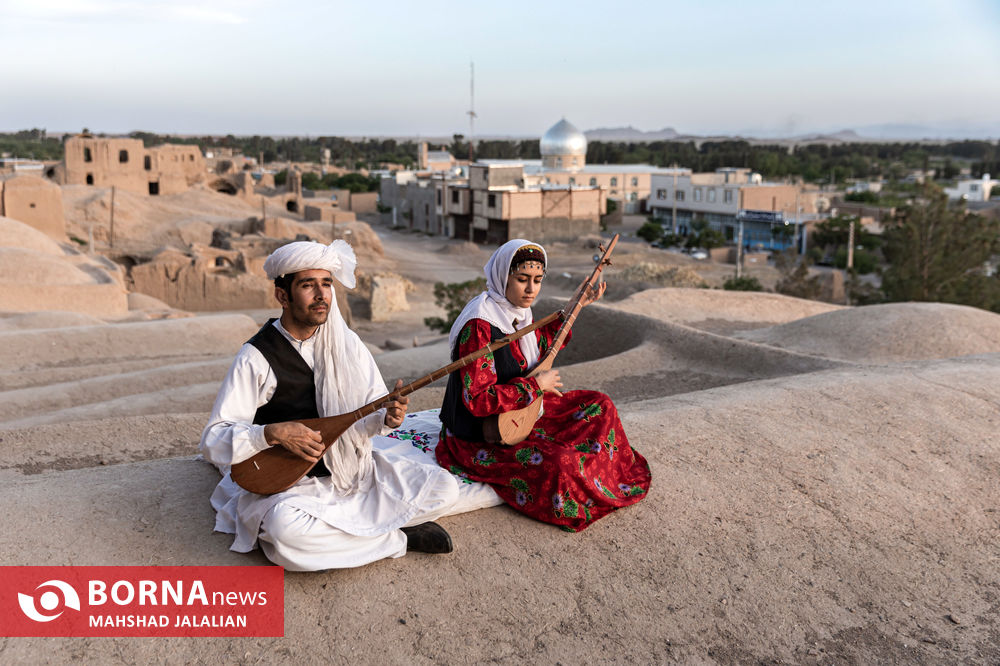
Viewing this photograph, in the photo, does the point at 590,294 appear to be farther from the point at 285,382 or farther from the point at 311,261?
the point at 285,382

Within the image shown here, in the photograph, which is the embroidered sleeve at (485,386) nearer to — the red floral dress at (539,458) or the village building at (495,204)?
the red floral dress at (539,458)

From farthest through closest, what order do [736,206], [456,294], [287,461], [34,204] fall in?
[736,206] → [34,204] → [456,294] → [287,461]

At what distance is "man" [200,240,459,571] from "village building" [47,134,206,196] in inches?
1362

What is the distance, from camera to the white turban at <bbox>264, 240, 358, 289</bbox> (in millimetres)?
3506

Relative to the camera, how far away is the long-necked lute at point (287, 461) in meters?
3.42

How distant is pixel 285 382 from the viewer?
141 inches

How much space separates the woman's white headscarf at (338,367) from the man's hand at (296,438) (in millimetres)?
262

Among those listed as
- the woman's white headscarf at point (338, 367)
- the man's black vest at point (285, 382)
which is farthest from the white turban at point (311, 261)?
the man's black vest at point (285, 382)

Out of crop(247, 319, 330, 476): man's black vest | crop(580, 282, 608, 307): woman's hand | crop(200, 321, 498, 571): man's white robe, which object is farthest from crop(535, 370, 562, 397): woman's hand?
crop(247, 319, 330, 476): man's black vest

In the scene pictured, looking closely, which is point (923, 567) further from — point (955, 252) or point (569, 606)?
point (955, 252)

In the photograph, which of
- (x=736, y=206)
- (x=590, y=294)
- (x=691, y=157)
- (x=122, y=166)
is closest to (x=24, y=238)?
(x=122, y=166)

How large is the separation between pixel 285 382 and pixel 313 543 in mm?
696

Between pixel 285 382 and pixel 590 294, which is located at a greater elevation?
pixel 590 294

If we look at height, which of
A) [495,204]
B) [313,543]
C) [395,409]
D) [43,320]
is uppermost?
[495,204]
